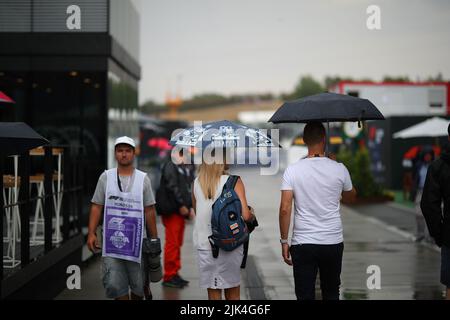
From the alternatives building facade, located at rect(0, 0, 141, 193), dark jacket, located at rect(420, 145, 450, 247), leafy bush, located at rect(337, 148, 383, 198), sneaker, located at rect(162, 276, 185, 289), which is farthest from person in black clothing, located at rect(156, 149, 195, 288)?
leafy bush, located at rect(337, 148, 383, 198)

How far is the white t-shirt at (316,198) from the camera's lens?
6.02 m

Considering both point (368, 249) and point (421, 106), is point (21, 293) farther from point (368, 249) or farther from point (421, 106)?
point (421, 106)

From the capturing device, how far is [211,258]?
21.0 feet

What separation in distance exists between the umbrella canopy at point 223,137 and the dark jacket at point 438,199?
1.30 m

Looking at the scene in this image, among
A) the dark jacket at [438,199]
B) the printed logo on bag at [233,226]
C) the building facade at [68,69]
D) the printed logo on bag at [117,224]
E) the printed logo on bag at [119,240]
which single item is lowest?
the printed logo on bag at [119,240]

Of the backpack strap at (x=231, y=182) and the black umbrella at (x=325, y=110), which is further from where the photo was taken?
the black umbrella at (x=325, y=110)

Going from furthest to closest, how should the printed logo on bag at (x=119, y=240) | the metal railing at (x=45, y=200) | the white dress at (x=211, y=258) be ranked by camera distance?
1. the metal railing at (x=45, y=200)
2. the printed logo on bag at (x=119, y=240)
3. the white dress at (x=211, y=258)

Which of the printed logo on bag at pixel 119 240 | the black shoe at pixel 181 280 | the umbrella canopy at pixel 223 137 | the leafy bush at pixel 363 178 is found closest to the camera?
the umbrella canopy at pixel 223 137

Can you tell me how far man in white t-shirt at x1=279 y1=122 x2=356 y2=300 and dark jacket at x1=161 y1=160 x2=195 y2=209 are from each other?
3.76 m

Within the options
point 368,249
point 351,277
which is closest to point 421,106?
point 368,249

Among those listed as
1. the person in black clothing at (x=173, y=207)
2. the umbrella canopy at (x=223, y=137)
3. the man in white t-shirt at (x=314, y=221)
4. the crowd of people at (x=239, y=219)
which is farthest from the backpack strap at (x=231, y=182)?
the person in black clothing at (x=173, y=207)

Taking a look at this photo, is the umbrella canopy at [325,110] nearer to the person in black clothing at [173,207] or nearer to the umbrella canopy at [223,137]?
the umbrella canopy at [223,137]
